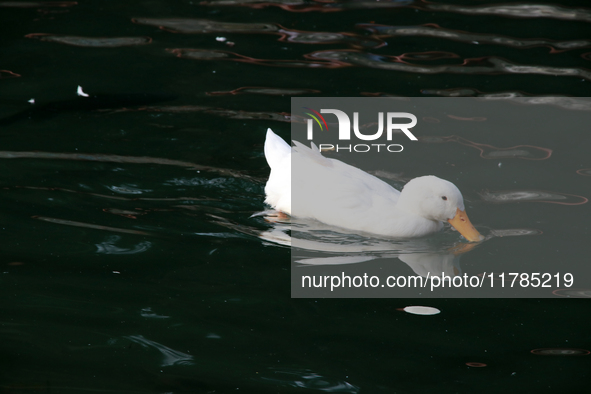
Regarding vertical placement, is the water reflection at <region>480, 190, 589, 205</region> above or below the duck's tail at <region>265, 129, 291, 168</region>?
below

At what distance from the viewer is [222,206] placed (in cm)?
488

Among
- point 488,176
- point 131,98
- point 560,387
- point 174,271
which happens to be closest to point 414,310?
point 560,387

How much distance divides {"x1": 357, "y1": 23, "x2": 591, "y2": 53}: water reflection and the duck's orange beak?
395 cm

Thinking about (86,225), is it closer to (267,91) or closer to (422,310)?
(422,310)

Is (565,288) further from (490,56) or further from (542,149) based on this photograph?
(490,56)

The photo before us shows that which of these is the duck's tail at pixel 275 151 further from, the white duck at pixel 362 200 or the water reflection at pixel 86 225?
the water reflection at pixel 86 225

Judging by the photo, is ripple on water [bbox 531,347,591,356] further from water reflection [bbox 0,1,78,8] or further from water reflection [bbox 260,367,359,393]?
water reflection [bbox 0,1,78,8]

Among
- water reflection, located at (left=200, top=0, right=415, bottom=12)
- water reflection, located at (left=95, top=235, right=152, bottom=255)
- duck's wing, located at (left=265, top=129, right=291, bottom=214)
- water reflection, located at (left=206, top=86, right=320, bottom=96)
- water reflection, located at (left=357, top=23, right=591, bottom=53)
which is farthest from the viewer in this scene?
water reflection, located at (left=200, top=0, right=415, bottom=12)

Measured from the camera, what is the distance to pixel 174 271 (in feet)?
13.0

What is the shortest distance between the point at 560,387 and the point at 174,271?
215 centimetres

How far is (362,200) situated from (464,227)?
0.69 meters

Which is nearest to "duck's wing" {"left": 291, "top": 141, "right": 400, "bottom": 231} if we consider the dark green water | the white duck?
the white duck

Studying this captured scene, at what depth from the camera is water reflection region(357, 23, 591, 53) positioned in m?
7.71

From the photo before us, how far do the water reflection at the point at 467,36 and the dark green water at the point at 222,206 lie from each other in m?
0.07
